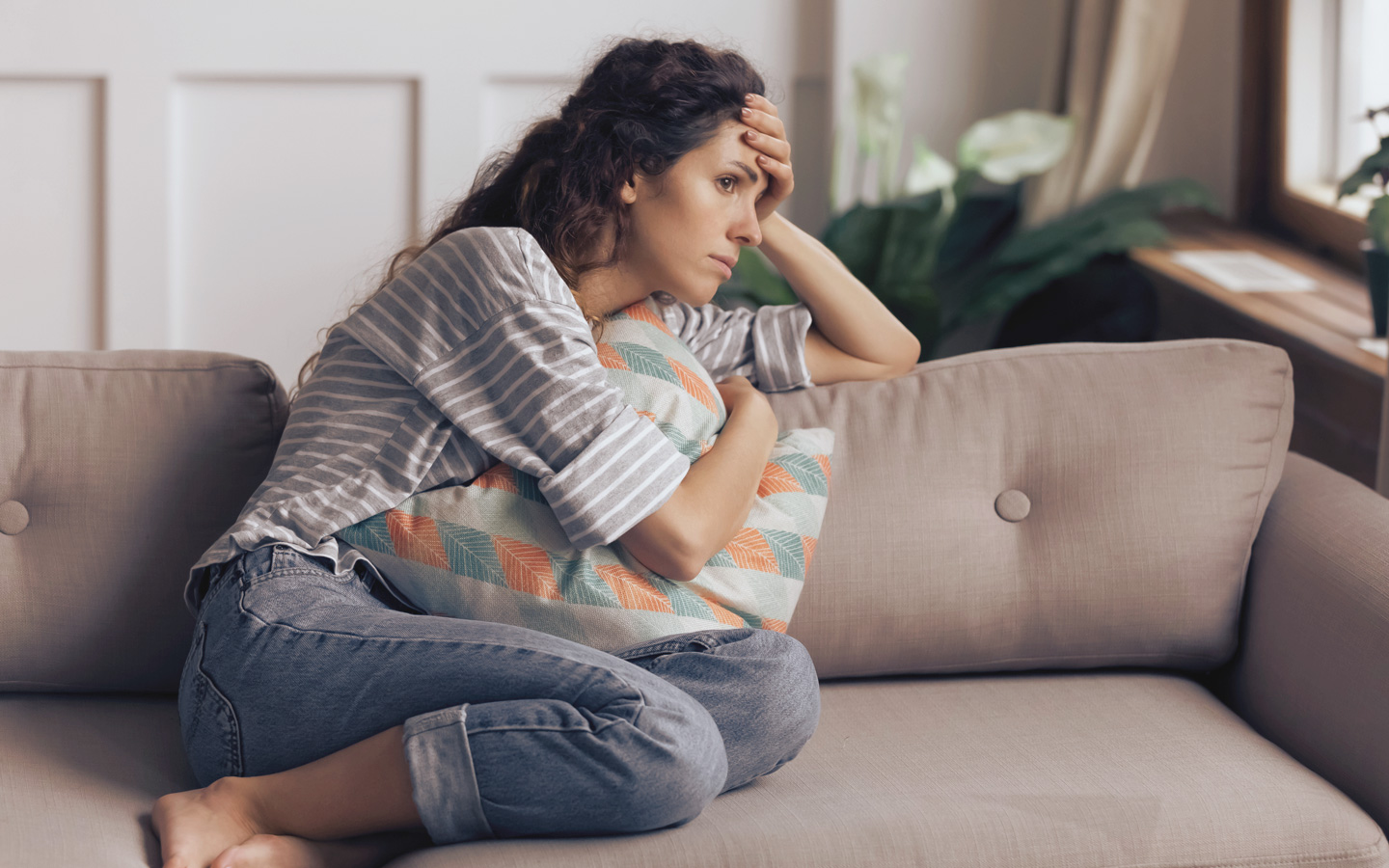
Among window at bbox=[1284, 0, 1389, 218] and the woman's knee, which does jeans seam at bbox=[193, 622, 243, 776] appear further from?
window at bbox=[1284, 0, 1389, 218]

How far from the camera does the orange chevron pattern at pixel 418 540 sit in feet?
3.51

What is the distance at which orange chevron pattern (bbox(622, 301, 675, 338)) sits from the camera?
1.26 meters

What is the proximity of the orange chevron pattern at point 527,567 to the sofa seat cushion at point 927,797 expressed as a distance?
23 centimetres

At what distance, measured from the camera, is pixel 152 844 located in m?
0.93

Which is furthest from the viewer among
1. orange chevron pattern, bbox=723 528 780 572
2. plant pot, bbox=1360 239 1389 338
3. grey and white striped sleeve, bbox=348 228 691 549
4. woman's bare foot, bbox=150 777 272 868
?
plant pot, bbox=1360 239 1389 338

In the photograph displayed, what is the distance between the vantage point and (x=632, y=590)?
1.08 metres

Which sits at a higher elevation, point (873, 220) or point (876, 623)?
point (873, 220)

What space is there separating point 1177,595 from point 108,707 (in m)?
1.11

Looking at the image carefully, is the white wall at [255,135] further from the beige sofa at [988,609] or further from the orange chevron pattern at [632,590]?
the orange chevron pattern at [632,590]

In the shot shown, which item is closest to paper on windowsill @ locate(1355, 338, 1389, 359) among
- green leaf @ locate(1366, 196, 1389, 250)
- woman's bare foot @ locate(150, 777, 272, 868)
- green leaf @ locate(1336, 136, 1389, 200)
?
green leaf @ locate(1366, 196, 1389, 250)

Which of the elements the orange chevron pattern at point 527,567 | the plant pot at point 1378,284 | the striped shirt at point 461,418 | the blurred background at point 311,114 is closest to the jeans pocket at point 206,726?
the striped shirt at point 461,418

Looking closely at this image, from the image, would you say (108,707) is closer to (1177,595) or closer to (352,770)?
(352,770)

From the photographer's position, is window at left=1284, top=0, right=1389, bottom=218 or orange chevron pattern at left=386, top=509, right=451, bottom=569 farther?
window at left=1284, top=0, right=1389, bottom=218

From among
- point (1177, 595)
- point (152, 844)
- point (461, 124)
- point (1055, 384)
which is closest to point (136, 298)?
point (461, 124)
